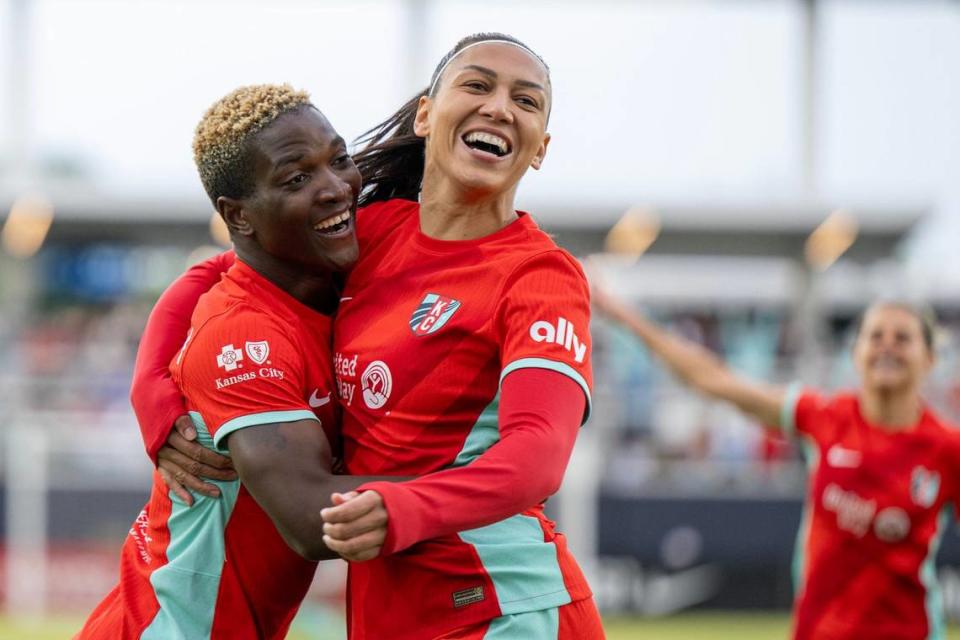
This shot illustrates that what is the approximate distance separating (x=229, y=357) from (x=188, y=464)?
13.3 inches

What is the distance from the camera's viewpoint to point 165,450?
3.25 m

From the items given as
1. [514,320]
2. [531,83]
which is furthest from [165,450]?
[531,83]

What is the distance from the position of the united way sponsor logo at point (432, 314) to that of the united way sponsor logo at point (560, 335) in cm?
24

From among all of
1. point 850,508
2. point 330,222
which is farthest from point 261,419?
point 850,508

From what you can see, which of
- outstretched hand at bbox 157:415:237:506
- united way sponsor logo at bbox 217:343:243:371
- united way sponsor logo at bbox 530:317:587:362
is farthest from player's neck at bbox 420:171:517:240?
outstretched hand at bbox 157:415:237:506

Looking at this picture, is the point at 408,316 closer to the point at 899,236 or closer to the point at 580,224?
the point at 580,224

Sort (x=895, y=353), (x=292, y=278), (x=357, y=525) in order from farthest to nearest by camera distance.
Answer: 1. (x=895, y=353)
2. (x=292, y=278)
3. (x=357, y=525)

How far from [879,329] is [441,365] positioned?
10.6ft

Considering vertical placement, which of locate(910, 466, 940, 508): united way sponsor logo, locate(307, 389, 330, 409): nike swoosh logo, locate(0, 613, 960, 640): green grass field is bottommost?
locate(0, 613, 960, 640): green grass field

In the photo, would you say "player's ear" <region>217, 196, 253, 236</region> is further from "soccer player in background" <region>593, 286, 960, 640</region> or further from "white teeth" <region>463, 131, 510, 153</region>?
"soccer player in background" <region>593, 286, 960, 640</region>

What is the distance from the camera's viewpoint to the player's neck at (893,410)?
5.80 metres

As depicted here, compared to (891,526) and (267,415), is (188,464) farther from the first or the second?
(891,526)

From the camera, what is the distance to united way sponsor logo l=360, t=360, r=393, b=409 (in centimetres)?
304

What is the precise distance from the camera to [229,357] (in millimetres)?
2994
